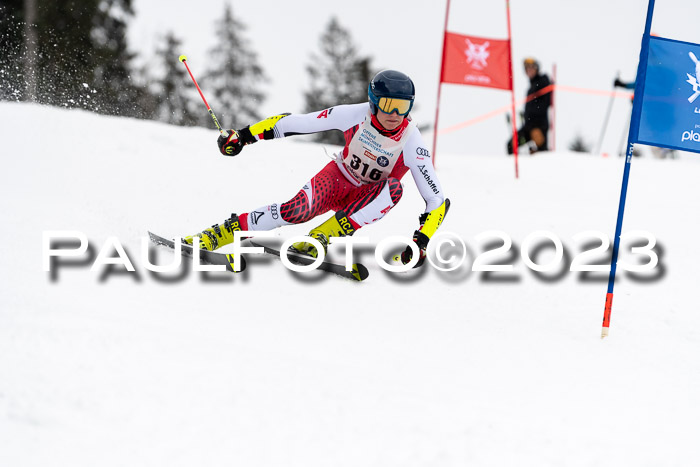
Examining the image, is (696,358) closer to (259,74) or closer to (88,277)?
(88,277)

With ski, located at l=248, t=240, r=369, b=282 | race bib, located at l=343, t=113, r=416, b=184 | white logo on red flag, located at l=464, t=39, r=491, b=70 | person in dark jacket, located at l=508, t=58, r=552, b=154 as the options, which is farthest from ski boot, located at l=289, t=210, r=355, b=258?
person in dark jacket, located at l=508, t=58, r=552, b=154

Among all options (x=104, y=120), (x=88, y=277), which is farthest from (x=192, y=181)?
(x=88, y=277)

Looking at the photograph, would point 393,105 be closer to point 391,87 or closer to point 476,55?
point 391,87

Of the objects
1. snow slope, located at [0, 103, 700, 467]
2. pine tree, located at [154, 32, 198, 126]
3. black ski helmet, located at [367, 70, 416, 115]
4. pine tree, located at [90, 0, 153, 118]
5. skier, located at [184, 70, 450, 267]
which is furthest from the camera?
pine tree, located at [154, 32, 198, 126]

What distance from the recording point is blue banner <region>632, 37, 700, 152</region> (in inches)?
165

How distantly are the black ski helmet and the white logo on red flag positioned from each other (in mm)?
5402

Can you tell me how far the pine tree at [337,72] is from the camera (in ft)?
102

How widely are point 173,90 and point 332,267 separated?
25158mm

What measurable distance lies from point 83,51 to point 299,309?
19.5m

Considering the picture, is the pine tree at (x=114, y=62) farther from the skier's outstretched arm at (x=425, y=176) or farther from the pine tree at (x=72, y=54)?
the skier's outstretched arm at (x=425, y=176)

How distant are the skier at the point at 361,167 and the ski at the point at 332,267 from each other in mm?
176

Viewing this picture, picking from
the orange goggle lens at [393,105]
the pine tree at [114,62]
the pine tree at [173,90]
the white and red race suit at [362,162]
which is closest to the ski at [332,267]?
the white and red race suit at [362,162]

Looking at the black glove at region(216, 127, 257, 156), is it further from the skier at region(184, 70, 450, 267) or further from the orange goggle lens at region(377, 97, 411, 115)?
the orange goggle lens at region(377, 97, 411, 115)

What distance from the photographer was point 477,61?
31.3 feet
